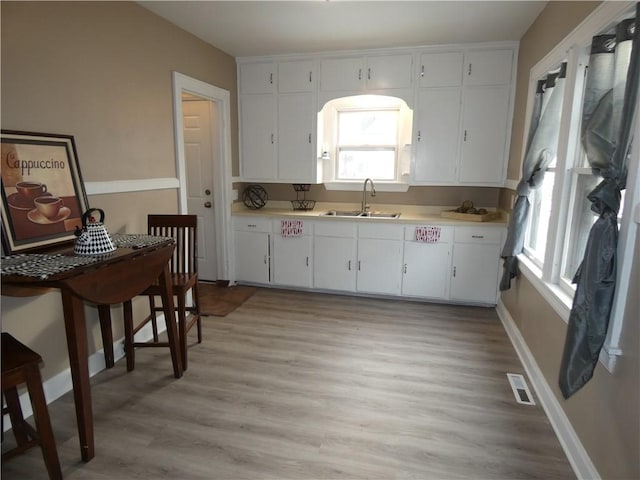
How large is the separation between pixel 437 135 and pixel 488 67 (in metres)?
0.72

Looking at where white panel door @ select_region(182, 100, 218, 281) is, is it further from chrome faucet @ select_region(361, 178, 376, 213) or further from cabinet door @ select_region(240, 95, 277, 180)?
chrome faucet @ select_region(361, 178, 376, 213)

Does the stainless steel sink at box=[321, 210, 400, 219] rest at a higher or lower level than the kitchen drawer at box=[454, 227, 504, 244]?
higher

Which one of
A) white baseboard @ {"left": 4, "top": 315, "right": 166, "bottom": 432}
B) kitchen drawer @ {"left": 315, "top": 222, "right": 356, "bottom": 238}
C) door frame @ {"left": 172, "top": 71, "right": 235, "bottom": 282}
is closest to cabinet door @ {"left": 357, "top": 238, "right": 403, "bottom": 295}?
kitchen drawer @ {"left": 315, "top": 222, "right": 356, "bottom": 238}

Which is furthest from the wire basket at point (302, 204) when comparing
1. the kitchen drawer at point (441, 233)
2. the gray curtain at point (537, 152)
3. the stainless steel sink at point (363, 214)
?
the gray curtain at point (537, 152)

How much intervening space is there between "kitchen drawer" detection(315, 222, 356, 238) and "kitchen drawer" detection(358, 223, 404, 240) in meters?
0.08

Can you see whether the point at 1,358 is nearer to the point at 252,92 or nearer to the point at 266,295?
the point at 266,295

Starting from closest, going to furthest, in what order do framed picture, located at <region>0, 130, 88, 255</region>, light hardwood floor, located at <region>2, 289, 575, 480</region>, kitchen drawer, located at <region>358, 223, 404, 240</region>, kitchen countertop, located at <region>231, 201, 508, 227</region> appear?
light hardwood floor, located at <region>2, 289, 575, 480</region>
framed picture, located at <region>0, 130, 88, 255</region>
kitchen countertop, located at <region>231, 201, 508, 227</region>
kitchen drawer, located at <region>358, 223, 404, 240</region>

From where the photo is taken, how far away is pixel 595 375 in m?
1.64

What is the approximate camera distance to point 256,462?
178 centimetres

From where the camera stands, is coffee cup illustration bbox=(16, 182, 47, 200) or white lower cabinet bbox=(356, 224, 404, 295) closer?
coffee cup illustration bbox=(16, 182, 47, 200)

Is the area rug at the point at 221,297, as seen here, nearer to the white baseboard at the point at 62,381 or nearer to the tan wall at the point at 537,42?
the white baseboard at the point at 62,381

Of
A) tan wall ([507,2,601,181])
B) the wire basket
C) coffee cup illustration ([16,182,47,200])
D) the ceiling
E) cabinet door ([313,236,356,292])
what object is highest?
the ceiling

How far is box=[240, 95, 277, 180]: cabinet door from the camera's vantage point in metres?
4.08

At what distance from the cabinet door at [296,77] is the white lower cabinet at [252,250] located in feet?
4.62
